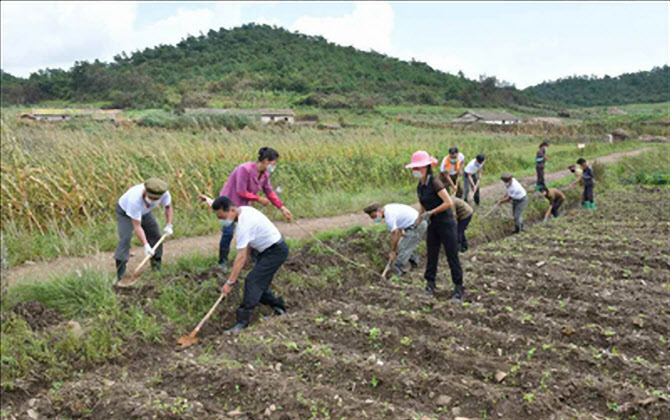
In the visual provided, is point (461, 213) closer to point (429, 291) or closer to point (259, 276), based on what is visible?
point (429, 291)

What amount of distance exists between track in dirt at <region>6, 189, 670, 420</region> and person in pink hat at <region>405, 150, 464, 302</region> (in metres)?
0.32

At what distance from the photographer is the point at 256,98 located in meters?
61.7

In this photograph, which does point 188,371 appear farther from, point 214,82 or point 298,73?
point 298,73

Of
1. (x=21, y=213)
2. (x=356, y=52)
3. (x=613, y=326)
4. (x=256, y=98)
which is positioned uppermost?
(x=356, y=52)

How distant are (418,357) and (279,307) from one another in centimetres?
220

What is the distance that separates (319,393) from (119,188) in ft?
24.0

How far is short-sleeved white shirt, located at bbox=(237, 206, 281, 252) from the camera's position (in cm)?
592

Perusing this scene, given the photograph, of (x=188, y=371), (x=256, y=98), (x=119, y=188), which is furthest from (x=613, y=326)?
(x=256, y=98)

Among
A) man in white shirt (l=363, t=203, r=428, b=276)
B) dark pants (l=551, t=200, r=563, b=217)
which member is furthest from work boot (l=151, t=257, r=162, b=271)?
dark pants (l=551, t=200, r=563, b=217)

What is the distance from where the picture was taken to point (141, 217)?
704cm

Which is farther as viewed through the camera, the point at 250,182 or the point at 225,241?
the point at 225,241

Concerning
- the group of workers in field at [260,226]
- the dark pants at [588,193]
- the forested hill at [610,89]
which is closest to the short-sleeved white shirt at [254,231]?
the group of workers in field at [260,226]

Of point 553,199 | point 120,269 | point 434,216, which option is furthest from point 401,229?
point 553,199

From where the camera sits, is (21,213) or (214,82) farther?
(214,82)
